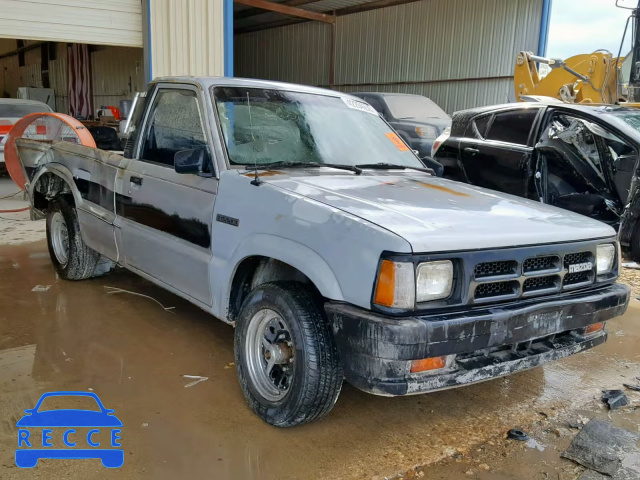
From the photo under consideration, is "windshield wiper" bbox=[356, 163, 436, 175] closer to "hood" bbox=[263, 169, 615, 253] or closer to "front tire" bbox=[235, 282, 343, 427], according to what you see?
"hood" bbox=[263, 169, 615, 253]

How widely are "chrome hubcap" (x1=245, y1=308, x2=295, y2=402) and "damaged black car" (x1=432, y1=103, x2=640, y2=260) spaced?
426 cm

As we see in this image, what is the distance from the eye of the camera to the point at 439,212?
2865 mm

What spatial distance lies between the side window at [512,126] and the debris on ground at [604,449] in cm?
411

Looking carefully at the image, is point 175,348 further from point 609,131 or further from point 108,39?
point 108,39

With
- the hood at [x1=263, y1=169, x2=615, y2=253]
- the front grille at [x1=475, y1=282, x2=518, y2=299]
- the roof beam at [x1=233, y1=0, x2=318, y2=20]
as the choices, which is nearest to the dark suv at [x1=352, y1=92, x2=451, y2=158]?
the hood at [x1=263, y1=169, x2=615, y2=253]

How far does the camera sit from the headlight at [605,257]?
313cm

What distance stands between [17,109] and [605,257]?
12.4 m

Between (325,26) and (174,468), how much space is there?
20650 mm

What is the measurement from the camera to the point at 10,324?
14.3 ft

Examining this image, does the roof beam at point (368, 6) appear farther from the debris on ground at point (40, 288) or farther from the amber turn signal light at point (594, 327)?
the amber turn signal light at point (594, 327)

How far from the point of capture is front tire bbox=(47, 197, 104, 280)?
518 centimetres

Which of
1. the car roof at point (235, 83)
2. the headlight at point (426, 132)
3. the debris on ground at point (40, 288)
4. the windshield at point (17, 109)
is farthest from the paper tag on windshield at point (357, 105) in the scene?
the windshield at point (17, 109)

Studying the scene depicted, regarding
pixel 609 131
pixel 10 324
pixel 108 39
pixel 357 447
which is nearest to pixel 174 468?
pixel 357 447

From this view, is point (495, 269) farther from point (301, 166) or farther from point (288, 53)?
point (288, 53)
